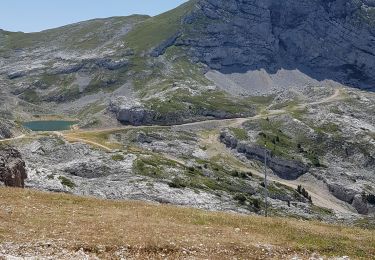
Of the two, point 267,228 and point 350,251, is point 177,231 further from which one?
point 350,251

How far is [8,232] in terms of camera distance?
92.1ft

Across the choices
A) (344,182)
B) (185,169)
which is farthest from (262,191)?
(344,182)

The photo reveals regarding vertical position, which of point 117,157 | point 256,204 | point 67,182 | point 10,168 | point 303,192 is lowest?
point 303,192

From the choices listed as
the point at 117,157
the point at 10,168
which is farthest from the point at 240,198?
the point at 10,168

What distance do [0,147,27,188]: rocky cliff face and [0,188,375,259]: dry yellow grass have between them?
3193cm

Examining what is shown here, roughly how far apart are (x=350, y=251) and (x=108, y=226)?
1752 centimetres

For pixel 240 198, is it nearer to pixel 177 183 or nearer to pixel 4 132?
pixel 177 183

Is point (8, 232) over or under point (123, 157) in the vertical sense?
over

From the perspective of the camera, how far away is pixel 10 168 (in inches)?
2943

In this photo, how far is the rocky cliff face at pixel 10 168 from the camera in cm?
7050

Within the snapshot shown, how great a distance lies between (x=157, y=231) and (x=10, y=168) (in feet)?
166

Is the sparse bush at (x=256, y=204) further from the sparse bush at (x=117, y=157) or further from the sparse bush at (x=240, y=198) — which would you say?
the sparse bush at (x=117, y=157)

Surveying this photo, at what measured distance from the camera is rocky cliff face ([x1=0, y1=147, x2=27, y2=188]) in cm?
7050

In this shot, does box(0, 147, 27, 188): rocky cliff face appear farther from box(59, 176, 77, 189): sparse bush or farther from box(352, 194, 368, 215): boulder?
box(352, 194, 368, 215): boulder
